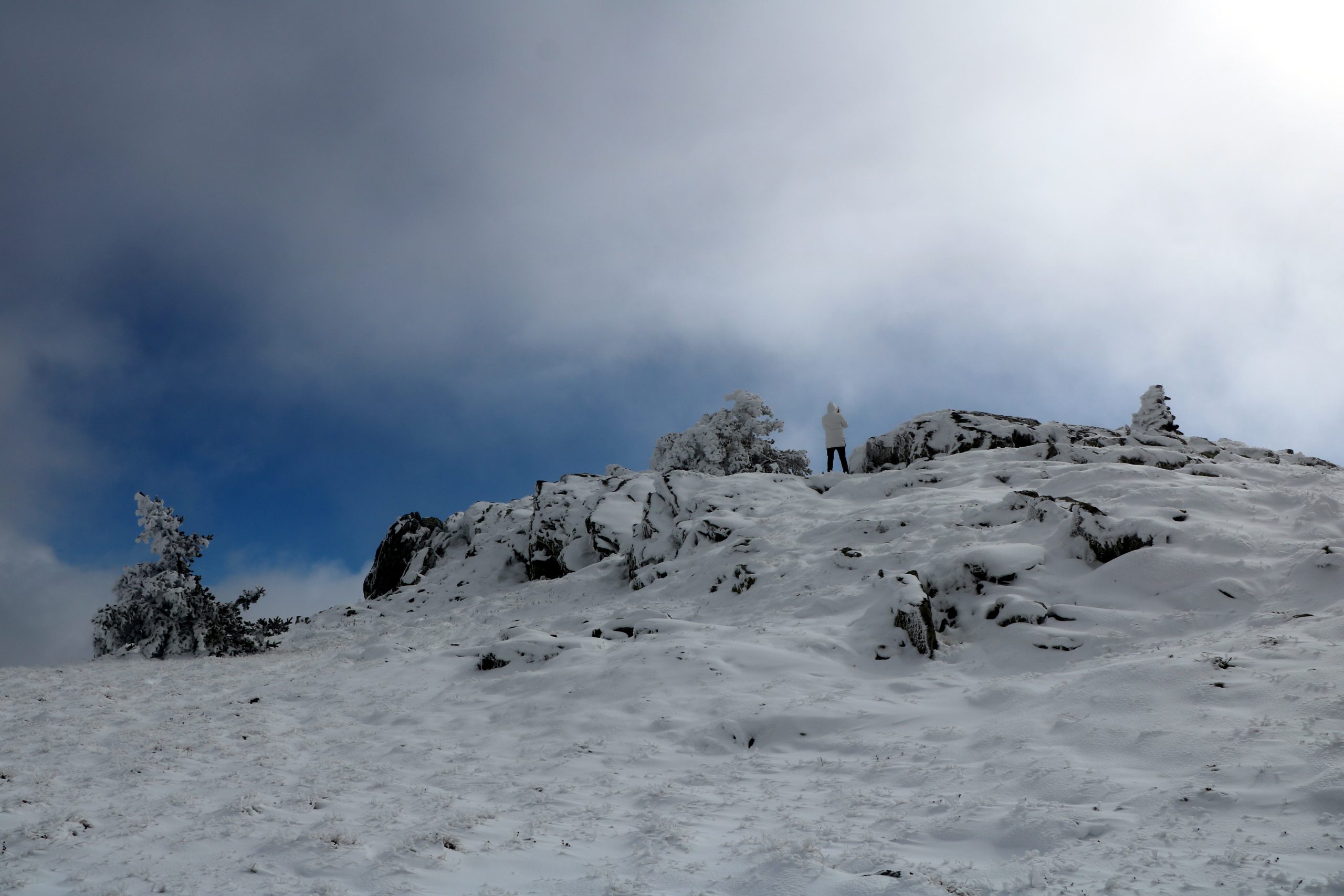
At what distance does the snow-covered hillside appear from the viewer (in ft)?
21.1

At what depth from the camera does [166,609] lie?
21547mm

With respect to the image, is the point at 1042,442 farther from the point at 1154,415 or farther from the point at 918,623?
the point at 918,623

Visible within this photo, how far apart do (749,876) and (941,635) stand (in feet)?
28.5

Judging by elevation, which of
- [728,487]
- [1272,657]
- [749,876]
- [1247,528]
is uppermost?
[728,487]

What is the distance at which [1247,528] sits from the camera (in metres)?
15.2

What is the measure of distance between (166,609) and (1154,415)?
1496 inches

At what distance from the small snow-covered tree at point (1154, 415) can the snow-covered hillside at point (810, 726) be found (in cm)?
986

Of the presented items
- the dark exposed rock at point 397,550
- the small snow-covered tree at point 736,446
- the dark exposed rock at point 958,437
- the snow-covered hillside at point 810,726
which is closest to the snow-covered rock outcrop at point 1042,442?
the dark exposed rock at point 958,437

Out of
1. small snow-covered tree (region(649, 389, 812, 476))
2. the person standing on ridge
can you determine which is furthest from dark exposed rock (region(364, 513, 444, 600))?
the person standing on ridge

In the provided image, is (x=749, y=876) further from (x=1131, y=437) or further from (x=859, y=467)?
(x=1131, y=437)

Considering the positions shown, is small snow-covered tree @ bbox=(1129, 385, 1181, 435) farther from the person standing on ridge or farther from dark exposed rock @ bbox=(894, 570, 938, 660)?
dark exposed rock @ bbox=(894, 570, 938, 660)

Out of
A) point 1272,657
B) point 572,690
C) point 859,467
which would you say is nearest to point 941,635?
point 1272,657

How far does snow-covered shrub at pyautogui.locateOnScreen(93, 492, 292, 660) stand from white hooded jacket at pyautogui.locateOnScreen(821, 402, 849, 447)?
2158 centimetres

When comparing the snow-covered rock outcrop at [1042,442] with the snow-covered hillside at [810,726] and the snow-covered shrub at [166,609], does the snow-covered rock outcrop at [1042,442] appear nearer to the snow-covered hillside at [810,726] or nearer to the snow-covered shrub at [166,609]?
the snow-covered hillside at [810,726]
